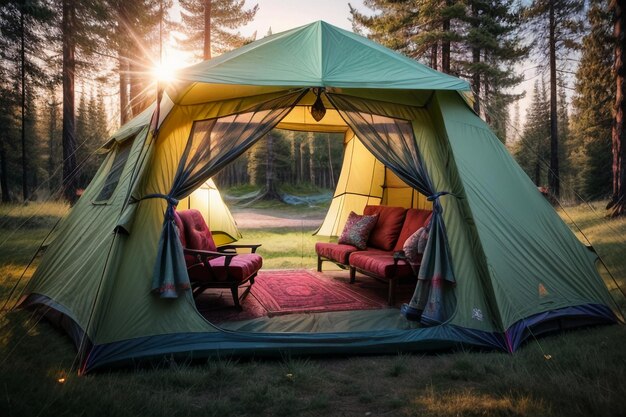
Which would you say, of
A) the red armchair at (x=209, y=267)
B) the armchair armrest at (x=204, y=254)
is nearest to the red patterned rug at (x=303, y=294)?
the red armchair at (x=209, y=267)

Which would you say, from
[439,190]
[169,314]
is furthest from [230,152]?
[439,190]

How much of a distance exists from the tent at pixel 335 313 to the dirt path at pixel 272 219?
24.2 ft

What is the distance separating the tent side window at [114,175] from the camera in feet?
13.4

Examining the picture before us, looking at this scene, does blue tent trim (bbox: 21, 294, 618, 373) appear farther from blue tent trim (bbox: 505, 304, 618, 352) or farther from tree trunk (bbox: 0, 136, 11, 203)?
tree trunk (bbox: 0, 136, 11, 203)

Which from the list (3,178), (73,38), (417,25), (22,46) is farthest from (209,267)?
(3,178)

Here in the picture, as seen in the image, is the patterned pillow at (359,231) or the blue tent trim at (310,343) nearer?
the blue tent trim at (310,343)

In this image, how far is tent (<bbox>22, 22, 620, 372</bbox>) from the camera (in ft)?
10.7

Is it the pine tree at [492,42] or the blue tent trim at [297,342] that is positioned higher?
the pine tree at [492,42]

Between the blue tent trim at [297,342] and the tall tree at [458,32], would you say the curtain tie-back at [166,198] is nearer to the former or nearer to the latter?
the blue tent trim at [297,342]

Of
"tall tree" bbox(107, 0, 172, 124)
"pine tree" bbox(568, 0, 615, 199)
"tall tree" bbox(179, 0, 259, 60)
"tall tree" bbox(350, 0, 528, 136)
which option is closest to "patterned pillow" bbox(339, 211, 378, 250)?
"tall tree" bbox(107, 0, 172, 124)

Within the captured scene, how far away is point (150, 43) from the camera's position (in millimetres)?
12953

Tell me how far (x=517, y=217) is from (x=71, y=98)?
35.2 ft

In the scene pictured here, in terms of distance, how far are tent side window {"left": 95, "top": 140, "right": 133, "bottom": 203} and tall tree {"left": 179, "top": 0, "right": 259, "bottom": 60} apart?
422 inches

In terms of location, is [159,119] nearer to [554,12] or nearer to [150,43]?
[150,43]
